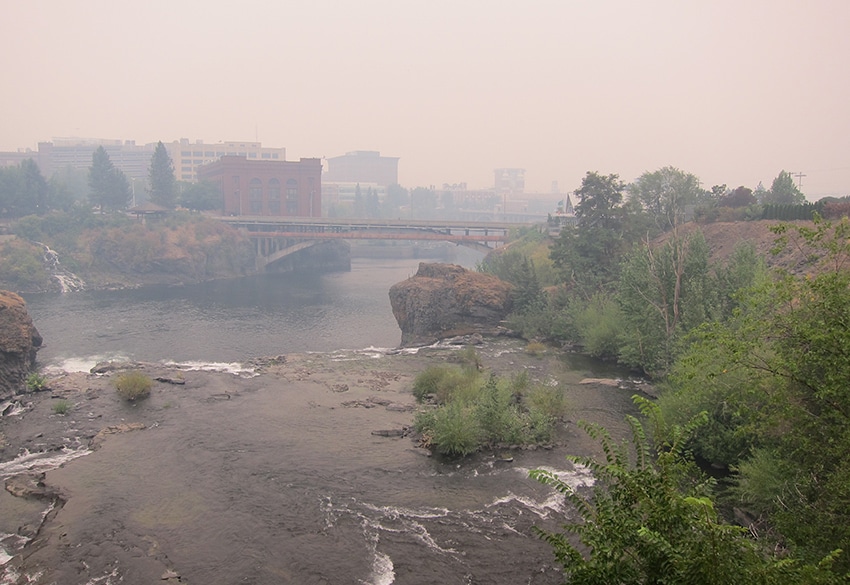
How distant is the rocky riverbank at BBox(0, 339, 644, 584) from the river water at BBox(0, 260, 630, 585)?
0.22 feet

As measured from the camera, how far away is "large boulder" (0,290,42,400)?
3053cm

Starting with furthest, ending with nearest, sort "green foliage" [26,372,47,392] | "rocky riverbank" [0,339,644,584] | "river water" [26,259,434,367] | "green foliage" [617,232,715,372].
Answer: "river water" [26,259,434,367] → "green foliage" [26,372,47,392] → "green foliage" [617,232,715,372] → "rocky riverbank" [0,339,644,584]

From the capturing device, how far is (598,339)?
118ft

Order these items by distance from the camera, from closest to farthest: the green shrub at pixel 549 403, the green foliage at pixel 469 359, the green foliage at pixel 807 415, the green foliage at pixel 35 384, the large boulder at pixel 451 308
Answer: the green foliage at pixel 807 415, the green shrub at pixel 549 403, the green foliage at pixel 35 384, the green foliage at pixel 469 359, the large boulder at pixel 451 308

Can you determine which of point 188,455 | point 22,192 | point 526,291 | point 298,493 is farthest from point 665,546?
point 22,192

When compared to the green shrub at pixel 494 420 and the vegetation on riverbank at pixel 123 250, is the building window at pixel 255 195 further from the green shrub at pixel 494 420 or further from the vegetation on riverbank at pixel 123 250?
the green shrub at pixel 494 420

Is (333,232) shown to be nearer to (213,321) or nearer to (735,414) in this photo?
(213,321)

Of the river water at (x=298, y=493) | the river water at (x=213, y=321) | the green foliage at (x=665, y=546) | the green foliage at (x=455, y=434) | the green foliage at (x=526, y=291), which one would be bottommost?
the river water at (x=213, y=321)

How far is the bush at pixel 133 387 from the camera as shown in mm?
28188

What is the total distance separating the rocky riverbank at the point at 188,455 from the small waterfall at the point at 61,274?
44.4 meters

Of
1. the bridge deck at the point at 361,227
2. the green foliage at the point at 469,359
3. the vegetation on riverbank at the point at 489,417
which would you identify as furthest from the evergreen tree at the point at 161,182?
the vegetation on riverbank at the point at 489,417

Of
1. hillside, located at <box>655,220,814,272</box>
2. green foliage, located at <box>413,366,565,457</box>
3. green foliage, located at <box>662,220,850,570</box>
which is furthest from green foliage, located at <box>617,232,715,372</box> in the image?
green foliage, located at <box>662,220,850,570</box>

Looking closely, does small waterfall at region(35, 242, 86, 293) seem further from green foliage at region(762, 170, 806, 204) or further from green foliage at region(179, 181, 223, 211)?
green foliage at region(762, 170, 806, 204)

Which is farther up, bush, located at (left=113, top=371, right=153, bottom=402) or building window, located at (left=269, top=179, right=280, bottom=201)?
building window, located at (left=269, top=179, right=280, bottom=201)
